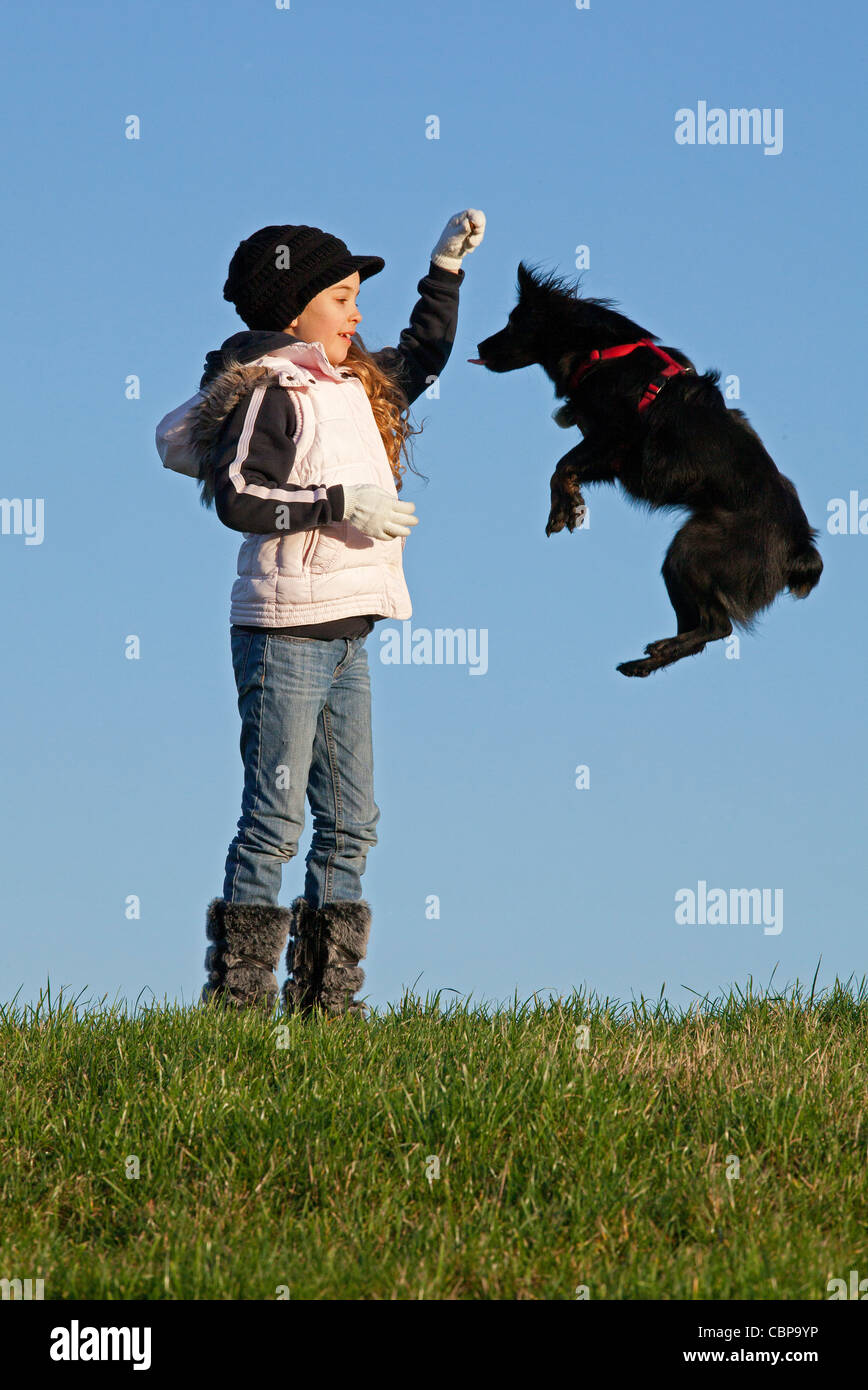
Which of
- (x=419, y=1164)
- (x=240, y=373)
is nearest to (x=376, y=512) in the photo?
(x=240, y=373)

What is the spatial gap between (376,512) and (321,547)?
267 mm

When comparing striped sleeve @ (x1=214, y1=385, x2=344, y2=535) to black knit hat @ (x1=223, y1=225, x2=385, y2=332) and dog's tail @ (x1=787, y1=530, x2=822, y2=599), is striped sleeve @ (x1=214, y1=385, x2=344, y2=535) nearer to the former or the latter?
black knit hat @ (x1=223, y1=225, x2=385, y2=332)

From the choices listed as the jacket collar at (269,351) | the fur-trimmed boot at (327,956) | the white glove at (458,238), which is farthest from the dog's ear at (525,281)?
the fur-trimmed boot at (327,956)

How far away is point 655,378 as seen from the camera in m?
4.54

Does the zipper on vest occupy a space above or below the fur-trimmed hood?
below

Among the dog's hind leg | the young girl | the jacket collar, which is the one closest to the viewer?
the young girl

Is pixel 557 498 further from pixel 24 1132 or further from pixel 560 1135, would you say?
pixel 24 1132

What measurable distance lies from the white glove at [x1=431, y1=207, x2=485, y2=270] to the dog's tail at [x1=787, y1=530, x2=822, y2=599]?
1653 mm

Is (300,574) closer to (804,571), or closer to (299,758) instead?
(299,758)

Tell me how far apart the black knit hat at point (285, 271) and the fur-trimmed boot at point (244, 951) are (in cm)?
198

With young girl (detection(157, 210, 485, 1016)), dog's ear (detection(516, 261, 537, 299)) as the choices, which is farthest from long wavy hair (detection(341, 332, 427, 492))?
dog's ear (detection(516, 261, 537, 299))

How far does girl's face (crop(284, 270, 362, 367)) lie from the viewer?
14.0 ft
